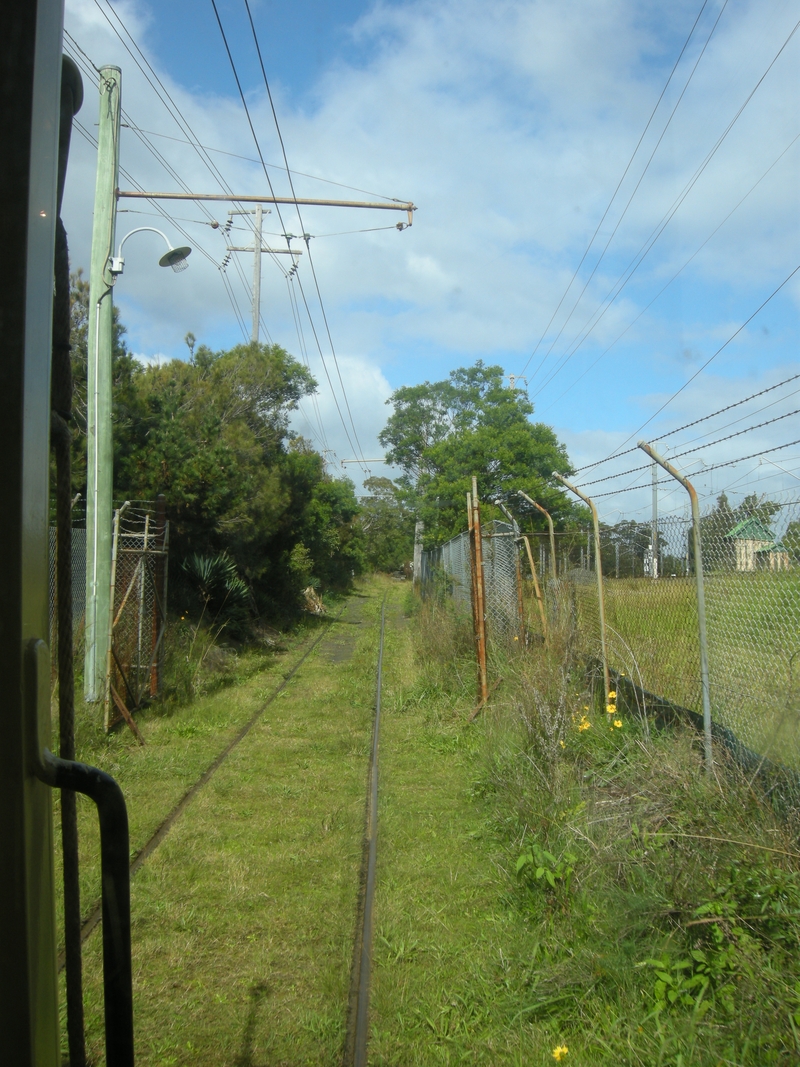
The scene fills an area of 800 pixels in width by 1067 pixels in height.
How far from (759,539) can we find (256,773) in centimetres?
470

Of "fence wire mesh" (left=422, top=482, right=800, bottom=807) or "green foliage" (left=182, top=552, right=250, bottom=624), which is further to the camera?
"green foliage" (left=182, top=552, right=250, bottom=624)

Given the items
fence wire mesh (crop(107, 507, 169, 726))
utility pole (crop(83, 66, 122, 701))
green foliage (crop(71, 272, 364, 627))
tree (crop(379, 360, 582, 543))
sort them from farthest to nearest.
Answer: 1. tree (crop(379, 360, 582, 543))
2. green foliage (crop(71, 272, 364, 627))
3. fence wire mesh (crop(107, 507, 169, 726))
4. utility pole (crop(83, 66, 122, 701))

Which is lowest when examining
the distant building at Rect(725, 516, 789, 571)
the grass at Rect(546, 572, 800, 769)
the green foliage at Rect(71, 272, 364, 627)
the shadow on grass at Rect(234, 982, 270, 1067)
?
the shadow on grass at Rect(234, 982, 270, 1067)

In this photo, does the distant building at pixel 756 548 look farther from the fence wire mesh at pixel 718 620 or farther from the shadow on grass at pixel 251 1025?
the shadow on grass at pixel 251 1025

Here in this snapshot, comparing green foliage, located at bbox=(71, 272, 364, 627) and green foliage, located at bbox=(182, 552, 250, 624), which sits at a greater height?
green foliage, located at bbox=(71, 272, 364, 627)

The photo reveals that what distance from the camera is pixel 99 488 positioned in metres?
8.65

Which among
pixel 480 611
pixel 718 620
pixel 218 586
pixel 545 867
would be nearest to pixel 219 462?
pixel 218 586

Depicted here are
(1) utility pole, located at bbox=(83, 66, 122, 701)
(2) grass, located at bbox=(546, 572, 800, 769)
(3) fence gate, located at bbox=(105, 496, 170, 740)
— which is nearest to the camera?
(2) grass, located at bbox=(546, 572, 800, 769)

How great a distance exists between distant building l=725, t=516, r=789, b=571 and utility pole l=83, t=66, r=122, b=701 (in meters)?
6.16

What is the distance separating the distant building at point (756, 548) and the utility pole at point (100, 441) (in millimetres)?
6158

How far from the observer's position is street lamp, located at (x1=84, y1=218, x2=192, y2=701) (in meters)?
8.51

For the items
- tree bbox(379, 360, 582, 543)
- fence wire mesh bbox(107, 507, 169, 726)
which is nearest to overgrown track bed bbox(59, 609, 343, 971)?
fence wire mesh bbox(107, 507, 169, 726)

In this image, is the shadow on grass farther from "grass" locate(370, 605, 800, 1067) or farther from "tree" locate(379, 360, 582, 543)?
"tree" locate(379, 360, 582, 543)

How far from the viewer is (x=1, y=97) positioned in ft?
3.55
